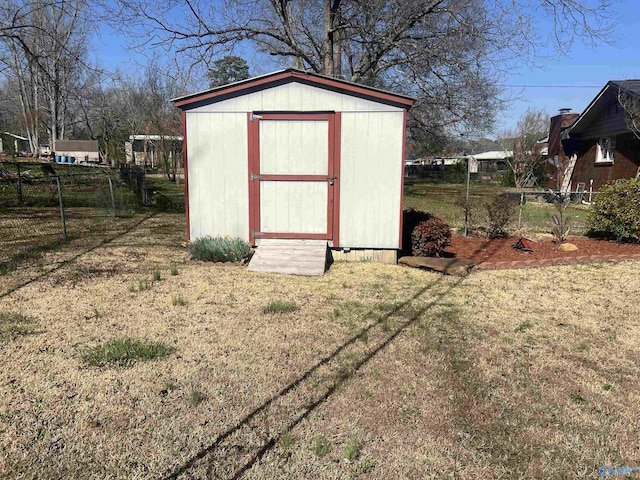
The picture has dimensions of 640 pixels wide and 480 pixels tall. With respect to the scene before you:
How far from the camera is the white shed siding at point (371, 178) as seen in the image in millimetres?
6703

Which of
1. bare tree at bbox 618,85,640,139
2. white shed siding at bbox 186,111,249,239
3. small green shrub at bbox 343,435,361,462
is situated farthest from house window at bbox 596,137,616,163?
small green shrub at bbox 343,435,361,462

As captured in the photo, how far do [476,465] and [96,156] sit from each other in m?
57.6

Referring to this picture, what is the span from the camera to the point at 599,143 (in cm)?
1756

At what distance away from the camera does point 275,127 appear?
685cm

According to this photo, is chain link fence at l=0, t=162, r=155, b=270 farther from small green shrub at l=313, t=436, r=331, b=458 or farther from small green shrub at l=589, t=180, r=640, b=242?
small green shrub at l=589, t=180, r=640, b=242

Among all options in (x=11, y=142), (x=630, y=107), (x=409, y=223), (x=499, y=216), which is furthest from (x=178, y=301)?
(x=11, y=142)

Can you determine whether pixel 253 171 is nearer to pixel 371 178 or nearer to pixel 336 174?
pixel 336 174

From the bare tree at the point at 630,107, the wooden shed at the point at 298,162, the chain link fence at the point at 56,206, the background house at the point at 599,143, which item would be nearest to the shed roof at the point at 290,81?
the wooden shed at the point at 298,162

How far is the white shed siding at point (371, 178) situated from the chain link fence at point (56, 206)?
4.74 m

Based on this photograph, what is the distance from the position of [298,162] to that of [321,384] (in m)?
4.34

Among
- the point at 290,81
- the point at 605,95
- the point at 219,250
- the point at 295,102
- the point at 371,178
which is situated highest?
A: the point at 605,95

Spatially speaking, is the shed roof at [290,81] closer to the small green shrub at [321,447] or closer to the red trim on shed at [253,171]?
the red trim on shed at [253,171]

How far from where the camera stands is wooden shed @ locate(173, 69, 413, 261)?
22.0 feet

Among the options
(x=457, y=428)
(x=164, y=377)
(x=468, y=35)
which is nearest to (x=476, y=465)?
(x=457, y=428)
